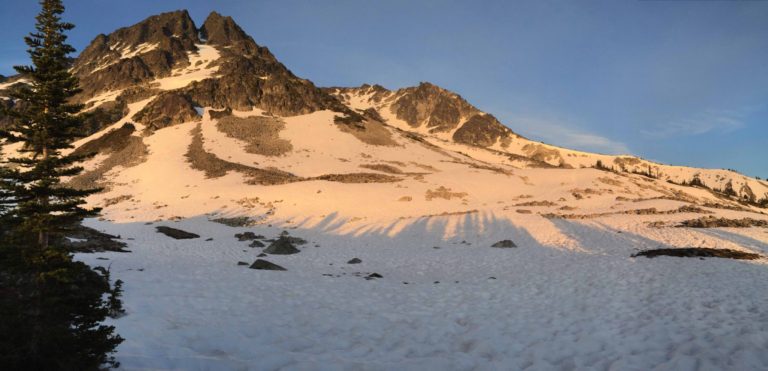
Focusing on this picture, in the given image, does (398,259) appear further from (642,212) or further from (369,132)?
(369,132)

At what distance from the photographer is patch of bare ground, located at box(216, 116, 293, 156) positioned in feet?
249

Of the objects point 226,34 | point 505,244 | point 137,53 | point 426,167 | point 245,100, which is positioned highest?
point 226,34

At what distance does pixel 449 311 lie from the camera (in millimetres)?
13250

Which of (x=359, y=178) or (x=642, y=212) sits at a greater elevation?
(x=359, y=178)

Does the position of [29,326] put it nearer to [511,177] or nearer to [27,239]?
[27,239]

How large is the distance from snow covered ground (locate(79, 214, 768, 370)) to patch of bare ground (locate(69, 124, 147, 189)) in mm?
47982

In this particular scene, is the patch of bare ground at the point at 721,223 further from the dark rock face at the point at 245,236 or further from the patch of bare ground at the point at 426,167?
the patch of bare ground at the point at 426,167

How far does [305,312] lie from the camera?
1263 centimetres

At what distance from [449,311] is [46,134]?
460 inches

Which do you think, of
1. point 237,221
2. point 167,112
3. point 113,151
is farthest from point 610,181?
point 167,112

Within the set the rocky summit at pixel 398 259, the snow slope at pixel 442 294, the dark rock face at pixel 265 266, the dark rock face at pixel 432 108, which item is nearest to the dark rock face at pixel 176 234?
the rocky summit at pixel 398 259

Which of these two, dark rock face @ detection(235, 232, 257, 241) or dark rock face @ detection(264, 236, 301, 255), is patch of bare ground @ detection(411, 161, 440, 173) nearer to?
dark rock face @ detection(235, 232, 257, 241)

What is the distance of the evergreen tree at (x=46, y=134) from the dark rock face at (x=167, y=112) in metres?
85.6

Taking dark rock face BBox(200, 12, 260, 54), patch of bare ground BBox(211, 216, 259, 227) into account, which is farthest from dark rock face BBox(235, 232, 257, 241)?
dark rock face BBox(200, 12, 260, 54)
